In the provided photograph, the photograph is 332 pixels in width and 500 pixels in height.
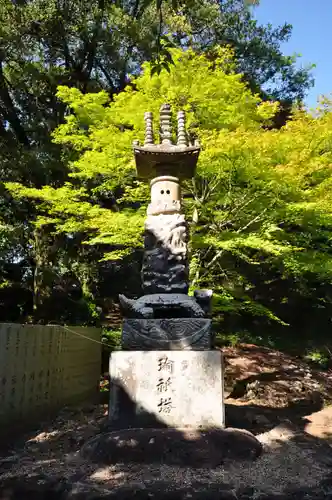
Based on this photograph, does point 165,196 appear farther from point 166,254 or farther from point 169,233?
point 166,254

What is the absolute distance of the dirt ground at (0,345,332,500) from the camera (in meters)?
3.96

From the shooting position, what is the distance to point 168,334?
570cm

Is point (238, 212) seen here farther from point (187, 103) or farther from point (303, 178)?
point (187, 103)

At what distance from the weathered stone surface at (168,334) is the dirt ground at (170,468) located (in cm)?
122

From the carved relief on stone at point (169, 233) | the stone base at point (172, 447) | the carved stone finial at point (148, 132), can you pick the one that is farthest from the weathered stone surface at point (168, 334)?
the carved stone finial at point (148, 132)

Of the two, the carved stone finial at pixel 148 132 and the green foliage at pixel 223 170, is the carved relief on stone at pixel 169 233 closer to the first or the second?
the carved stone finial at pixel 148 132

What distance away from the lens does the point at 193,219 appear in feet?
33.3

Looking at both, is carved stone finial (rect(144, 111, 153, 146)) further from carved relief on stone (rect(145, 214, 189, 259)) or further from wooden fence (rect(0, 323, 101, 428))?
wooden fence (rect(0, 323, 101, 428))

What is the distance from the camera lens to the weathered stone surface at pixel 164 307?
590cm

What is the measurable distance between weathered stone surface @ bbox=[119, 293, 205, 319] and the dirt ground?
1.69 meters

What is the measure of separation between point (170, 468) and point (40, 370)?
3.05 metres

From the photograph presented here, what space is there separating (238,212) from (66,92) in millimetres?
5531

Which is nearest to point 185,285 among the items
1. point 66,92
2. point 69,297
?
point 66,92

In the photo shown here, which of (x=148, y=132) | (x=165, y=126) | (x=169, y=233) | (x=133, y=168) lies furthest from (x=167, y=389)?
(x=133, y=168)
